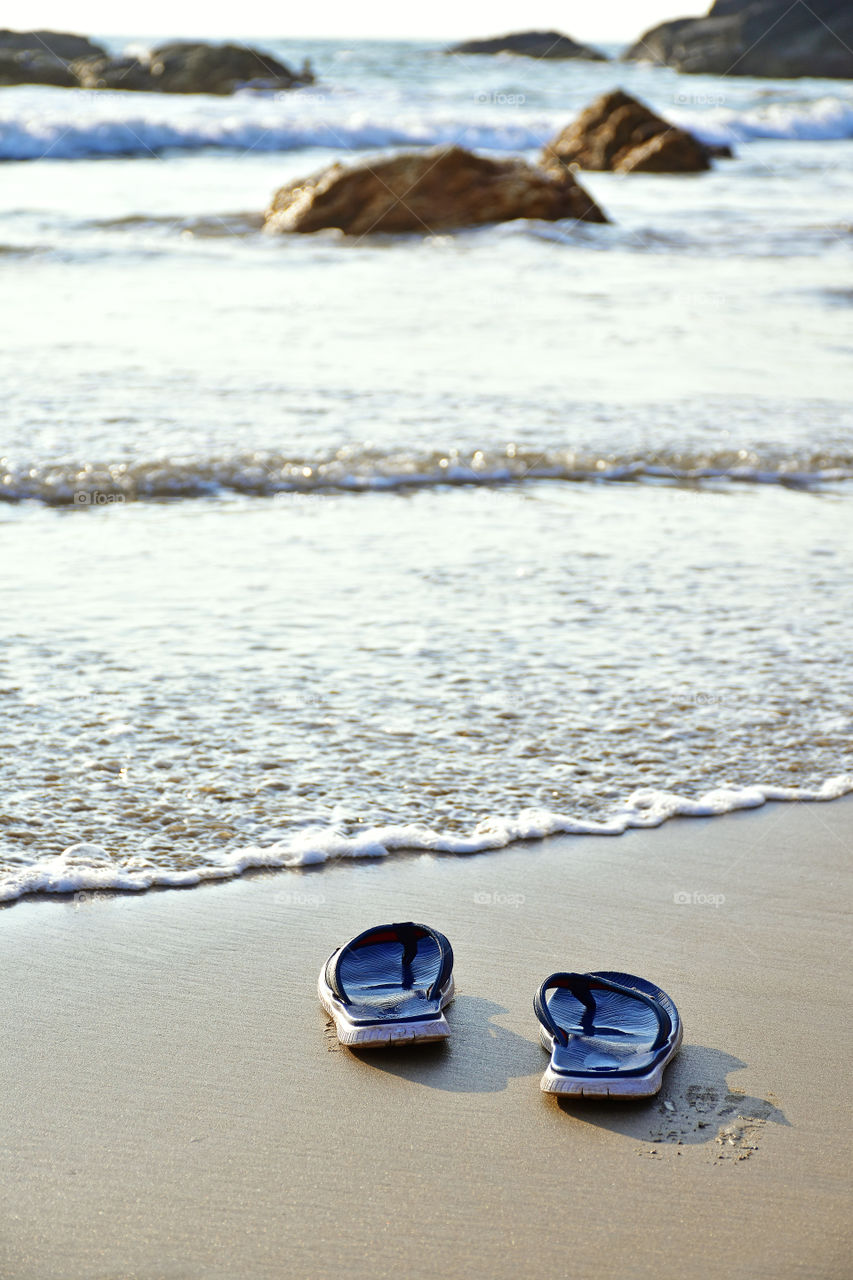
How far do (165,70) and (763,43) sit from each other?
94.0 ft

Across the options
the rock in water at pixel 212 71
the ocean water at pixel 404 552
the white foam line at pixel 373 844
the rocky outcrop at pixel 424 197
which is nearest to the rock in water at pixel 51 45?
the rock in water at pixel 212 71

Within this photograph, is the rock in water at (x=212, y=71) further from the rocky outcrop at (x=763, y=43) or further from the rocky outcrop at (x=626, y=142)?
the rocky outcrop at (x=763, y=43)

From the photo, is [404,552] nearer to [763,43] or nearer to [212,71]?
[212,71]

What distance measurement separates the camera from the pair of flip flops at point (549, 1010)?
183 centimetres

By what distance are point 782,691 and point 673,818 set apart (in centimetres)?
74

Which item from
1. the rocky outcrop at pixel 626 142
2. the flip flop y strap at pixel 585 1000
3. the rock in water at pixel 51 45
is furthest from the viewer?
the rock in water at pixel 51 45

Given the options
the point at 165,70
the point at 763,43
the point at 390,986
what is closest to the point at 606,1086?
the point at 390,986

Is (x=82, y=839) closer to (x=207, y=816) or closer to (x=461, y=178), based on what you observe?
(x=207, y=816)

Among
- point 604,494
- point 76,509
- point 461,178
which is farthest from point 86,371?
point 461,178

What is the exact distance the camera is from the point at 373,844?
2510 millimetres

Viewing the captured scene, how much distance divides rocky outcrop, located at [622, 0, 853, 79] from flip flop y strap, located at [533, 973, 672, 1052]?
5044cm

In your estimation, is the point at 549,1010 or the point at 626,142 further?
the point at 626,142

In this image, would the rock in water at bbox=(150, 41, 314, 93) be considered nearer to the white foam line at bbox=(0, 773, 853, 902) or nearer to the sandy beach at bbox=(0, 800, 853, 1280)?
the white foam line at bbox=(0, 773, 853, 902)

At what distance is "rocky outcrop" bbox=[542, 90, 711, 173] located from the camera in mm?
17531
